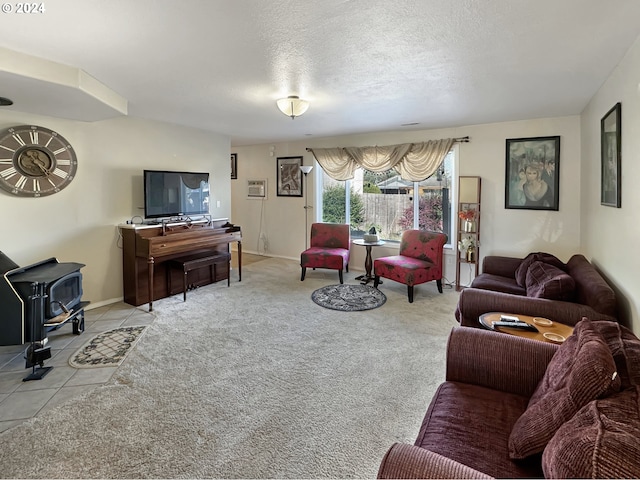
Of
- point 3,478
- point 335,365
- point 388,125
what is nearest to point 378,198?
point 388,125

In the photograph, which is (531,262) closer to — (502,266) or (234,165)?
(502,266)

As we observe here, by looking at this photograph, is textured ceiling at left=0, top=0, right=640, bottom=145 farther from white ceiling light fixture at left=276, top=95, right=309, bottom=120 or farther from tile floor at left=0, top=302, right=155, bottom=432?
tile floor at left=0, top=302, right=155, bottom=432

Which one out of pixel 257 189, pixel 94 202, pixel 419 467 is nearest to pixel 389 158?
pixel 257 189

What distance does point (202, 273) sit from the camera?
5172 mm

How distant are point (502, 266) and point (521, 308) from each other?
1806 millimetres

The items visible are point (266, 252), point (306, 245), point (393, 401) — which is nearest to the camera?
point (393, 401)

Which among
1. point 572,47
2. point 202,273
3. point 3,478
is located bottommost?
point 3,478

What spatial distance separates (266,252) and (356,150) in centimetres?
293

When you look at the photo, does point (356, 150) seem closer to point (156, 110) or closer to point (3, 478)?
point (156, 110)

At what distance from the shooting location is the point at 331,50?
2354 millimetres

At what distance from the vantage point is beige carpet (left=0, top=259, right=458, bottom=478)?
1.78 meters

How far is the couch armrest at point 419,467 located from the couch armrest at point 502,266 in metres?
3.65

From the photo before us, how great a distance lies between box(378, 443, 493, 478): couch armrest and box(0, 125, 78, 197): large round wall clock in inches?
166

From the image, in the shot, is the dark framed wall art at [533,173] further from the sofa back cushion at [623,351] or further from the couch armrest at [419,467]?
the couch armrest at [419,467]
